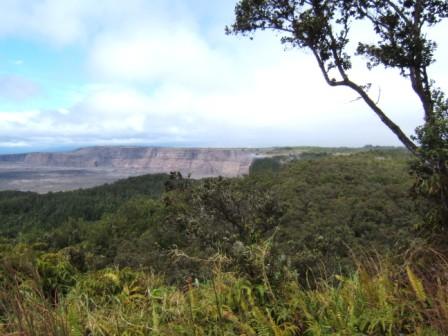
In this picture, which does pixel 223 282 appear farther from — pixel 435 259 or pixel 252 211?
pixel 252 211

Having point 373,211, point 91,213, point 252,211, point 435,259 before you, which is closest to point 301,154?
point 91,213

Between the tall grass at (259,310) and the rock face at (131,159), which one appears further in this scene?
the rock face at (131,159)

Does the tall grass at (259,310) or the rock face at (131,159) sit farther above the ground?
the tall grass at (259,310)

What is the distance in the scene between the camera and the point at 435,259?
2.85 metres

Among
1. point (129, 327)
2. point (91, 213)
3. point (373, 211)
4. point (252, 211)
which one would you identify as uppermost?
point (129, 327)

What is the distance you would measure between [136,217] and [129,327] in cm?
5462

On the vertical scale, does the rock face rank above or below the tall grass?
below

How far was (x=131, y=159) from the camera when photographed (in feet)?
574

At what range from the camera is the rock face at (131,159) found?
14725 cm

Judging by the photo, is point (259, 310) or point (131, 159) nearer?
point (259, 310)

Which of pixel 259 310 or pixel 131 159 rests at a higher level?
pixel 259 310

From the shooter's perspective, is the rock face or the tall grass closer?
the tall grass

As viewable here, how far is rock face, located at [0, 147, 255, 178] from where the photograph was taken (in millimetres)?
147250

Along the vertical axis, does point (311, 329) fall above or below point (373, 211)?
above
